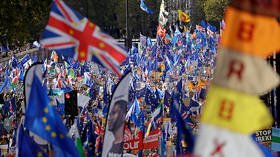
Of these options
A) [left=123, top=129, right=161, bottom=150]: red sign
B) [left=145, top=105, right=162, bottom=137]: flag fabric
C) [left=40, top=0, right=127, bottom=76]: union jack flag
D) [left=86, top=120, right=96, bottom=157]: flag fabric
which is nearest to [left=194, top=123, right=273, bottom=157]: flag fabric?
[left=40, top=0, right=127, bottom=76]: union jack flag

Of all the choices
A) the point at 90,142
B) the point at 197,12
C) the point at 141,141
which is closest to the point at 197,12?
the point at 197,12

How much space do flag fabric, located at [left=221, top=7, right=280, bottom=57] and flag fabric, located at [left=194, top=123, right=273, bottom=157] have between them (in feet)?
1.95

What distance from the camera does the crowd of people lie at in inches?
540

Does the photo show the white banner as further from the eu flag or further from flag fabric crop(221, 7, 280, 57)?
flag fabric crop(221, 7, 280, 57)

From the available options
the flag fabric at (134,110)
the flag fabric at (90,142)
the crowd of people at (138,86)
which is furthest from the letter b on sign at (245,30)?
the flag fabric at (134,110)

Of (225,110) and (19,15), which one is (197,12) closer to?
(19,15)

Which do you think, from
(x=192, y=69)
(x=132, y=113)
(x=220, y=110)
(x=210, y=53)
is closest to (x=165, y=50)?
(x=210, y=53)

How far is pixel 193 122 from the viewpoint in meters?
14.9

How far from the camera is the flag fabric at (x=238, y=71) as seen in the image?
14.4 ft

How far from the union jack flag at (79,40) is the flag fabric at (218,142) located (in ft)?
10.6

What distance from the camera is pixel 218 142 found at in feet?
15.0

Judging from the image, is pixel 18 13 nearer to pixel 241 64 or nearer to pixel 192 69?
pixel 241 64

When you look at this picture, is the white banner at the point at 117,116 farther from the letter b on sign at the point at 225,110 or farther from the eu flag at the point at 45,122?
the letter b on sign at the point at 225,110

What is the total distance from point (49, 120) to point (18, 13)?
646cm
